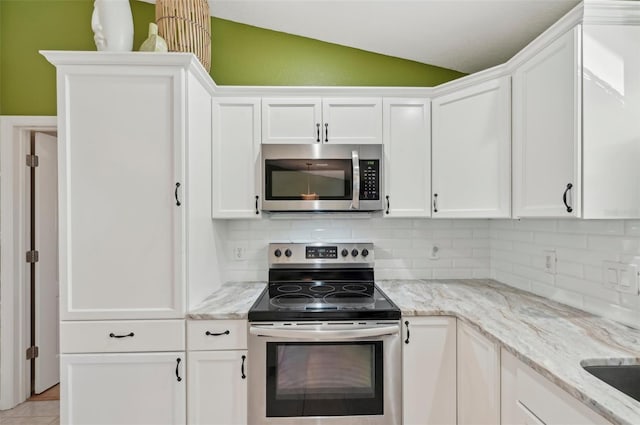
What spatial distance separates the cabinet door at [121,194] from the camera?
1.67 metres

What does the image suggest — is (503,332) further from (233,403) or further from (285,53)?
(285,53)

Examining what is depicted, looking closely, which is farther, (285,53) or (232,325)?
(285,53)

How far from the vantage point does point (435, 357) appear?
177cm

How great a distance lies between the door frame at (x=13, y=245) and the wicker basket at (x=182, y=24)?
3.77 feet

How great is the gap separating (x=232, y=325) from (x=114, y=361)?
604 mm

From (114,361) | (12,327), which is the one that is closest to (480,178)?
(114,361)

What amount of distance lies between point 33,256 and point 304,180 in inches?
89.4

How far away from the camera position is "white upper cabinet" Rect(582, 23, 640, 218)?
1315 mm

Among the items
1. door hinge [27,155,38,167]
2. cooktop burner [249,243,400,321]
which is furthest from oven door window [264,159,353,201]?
door hinge [27,155,38,167]

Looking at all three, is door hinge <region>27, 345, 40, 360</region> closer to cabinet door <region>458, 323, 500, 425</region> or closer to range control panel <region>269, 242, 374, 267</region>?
range control panel <region>269, 242, 374, 267</region>

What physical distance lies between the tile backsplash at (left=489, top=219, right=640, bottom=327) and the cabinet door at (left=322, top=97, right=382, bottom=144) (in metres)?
1.11

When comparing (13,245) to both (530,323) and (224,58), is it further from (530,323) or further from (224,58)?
(530,323)

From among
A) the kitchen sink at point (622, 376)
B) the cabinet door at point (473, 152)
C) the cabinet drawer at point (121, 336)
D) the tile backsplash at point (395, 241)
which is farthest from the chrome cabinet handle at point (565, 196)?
the cabinet drawer at point (121, 336)

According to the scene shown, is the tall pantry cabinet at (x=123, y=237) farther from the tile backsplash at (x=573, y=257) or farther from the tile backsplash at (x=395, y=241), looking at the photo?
the tile backsplash at (x=573, y=257)
